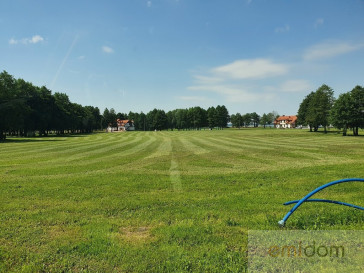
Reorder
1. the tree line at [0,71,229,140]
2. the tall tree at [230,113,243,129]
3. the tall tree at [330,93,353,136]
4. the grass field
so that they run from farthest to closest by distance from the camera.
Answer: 1. the tall tree at [230,113,243,129]
2. the tall tree at [330,93,353,136]
3. the tree line at [0,71,229,140]
4. the grass field

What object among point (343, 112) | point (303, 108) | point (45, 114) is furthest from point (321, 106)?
point (45, 114)

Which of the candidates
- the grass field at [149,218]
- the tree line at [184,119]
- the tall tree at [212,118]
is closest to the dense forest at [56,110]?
the tree line at [184,119]

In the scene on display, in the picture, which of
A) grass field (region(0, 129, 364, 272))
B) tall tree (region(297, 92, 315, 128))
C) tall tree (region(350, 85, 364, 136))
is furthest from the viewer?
tall tree (region(297, 92, 315, 128))

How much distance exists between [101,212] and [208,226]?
3.65 m

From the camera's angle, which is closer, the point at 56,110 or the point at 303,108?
the point at 56,110

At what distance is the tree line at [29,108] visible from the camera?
53.5 meters

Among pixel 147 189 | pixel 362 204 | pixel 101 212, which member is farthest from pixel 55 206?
pixel 362 204

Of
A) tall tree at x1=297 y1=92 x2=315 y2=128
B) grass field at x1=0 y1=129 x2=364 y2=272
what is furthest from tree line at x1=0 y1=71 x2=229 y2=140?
tall tree at x1=297 y1=92 x2=315 y2=128

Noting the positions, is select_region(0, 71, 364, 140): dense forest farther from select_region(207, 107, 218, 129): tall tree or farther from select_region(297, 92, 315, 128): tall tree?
select_region(207, 107, 218, 129): tall tree

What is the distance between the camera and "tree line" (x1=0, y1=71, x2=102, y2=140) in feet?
176

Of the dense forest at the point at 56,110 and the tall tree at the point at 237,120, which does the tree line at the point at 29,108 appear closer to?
the dense forest at the point at 56,110

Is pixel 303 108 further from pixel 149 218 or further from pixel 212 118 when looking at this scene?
pixel 149 218

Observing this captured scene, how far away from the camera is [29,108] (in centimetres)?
5950

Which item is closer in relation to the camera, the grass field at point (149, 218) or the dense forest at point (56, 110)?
the grass field at point (149, 218)
